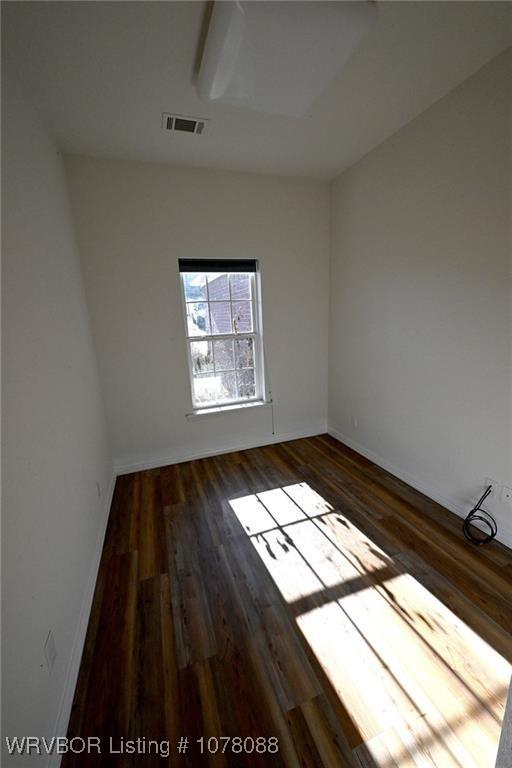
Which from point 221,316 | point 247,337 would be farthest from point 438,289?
point 221,316

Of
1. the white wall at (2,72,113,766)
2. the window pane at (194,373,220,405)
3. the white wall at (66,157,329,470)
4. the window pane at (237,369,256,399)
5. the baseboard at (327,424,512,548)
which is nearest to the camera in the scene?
the white wall at (2,72,113,766)

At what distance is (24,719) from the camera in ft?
2.90

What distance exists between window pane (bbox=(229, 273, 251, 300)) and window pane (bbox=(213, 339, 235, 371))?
1.53 feet

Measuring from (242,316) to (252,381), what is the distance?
712 millimetres

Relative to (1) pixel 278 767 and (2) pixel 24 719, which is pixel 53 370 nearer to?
(2) pixel 24 719

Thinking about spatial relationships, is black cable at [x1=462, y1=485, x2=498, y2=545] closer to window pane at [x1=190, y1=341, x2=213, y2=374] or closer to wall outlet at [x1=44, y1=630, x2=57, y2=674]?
wall outlet at [x1=44, y1=630, x2=57, y2=674]

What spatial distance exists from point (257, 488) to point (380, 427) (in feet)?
4.15

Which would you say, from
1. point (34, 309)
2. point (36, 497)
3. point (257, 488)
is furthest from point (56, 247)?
point (257, 488)

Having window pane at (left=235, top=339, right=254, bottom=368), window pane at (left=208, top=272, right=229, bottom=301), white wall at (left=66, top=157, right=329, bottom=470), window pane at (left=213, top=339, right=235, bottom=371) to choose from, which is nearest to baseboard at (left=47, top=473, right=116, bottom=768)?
white wall at (left=66, top=157, right=329, bottom=470)

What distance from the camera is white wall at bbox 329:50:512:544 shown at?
1.71 meters

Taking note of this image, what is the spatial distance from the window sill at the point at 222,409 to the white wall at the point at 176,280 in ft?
0.17

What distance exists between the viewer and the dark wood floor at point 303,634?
1.07 m

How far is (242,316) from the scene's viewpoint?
309 cm

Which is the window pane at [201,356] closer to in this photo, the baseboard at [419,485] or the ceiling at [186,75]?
the ceiling at [186,75]
